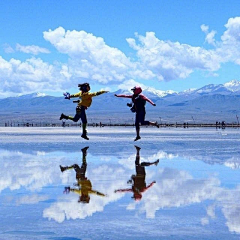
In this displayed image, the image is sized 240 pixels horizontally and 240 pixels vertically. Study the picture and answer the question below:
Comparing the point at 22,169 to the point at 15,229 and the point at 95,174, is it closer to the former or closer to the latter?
the point at 95,174

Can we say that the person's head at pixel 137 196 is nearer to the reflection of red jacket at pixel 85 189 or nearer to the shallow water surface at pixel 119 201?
the shallow water surface at pixel 119 201

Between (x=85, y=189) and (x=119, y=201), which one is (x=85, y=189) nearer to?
(x=85, y=189)

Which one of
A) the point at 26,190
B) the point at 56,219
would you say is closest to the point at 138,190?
Result: the point at 26,190

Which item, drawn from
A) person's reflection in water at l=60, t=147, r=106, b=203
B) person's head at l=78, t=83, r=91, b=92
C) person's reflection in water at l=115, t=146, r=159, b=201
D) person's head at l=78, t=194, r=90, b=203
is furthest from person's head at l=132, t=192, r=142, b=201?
person's head at l=78, t=83, r=91, b=92

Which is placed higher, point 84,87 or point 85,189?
point 84,87

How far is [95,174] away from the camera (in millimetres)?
11898

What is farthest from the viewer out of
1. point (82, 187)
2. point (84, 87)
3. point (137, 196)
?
point (84, 87)

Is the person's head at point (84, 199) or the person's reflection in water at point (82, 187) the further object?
the person's reflection in water at point (82, 187)

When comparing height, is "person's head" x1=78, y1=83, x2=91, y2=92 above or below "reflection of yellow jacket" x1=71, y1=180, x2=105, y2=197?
above

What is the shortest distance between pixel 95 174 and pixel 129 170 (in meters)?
1.22

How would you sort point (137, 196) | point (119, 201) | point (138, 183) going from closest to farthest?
1. point (119, 201)
2. point (137, 196)
3. point (138, 183)

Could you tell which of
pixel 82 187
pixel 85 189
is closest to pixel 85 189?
pixel 85 189

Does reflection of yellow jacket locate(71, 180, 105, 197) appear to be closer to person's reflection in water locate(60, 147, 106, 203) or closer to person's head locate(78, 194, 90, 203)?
person's reflection in water locate(60, 147, 106, 203)

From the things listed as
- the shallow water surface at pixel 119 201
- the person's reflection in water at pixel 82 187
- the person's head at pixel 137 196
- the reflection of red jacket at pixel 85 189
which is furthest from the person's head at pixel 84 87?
the person's head at pixel 137 196
